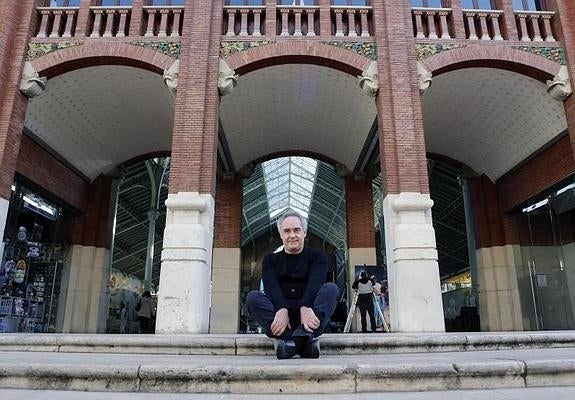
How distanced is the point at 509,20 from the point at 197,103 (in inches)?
302

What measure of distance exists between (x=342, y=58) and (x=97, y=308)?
35.6 ft

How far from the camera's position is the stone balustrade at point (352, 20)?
1067 cm

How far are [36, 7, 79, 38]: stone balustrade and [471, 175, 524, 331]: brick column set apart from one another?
43.3 ft

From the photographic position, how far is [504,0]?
11.1m

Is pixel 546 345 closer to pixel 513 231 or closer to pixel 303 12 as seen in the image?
pixel 303 12

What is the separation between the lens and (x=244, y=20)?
Answer: 10719mm

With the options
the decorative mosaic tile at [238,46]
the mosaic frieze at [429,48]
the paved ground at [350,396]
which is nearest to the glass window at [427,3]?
the mosaic frieze at [429,48]

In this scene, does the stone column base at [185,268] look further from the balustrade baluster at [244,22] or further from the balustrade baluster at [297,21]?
the balustrade baluster at [297,21]

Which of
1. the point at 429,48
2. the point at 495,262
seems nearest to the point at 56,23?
the point at 429,48

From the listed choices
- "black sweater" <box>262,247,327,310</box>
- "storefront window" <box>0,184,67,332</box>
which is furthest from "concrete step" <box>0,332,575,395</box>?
"storefront window" <box>0,184,67,332</box>

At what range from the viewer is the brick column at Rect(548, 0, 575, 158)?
10.3 m

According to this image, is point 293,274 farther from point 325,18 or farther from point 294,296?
point 325,18

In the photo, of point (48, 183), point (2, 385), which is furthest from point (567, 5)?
point (48, 183)

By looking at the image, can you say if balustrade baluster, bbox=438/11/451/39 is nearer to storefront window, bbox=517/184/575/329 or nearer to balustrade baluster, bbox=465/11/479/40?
balustrade baluster, bbox=465/11/479/40
